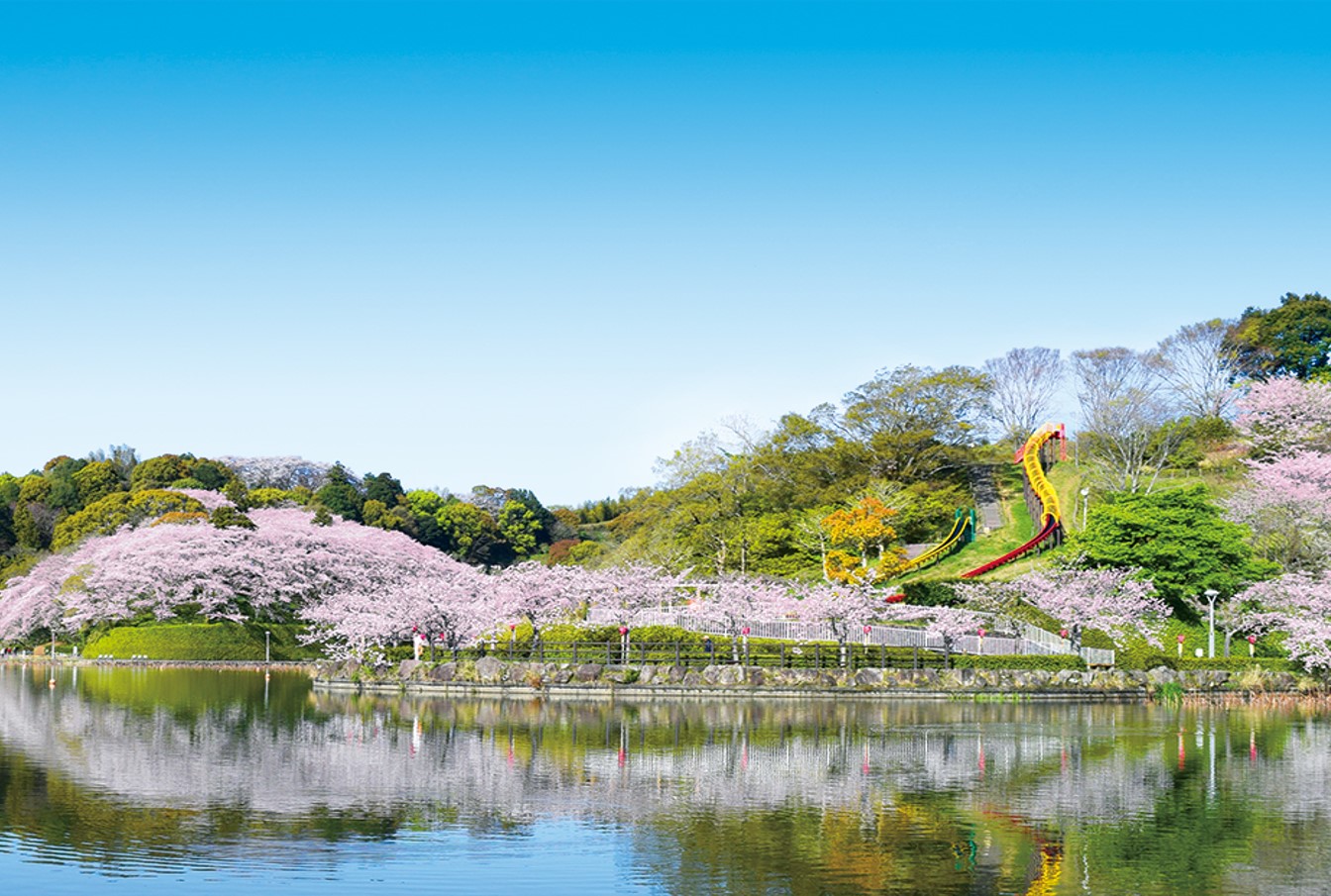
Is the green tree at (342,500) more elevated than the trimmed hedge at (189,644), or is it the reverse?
the green tree at (342,500)

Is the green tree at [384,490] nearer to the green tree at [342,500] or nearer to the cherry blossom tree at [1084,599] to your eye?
the green tree at [342,500]

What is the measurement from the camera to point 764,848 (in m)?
16.5

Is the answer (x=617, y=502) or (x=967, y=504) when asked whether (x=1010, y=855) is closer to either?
(x=967, y=504)

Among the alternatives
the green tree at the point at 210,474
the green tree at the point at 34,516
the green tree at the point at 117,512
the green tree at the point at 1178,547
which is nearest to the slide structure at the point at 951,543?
the green tree at the point at 1178,547

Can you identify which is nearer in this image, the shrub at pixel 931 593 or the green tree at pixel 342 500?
the shrub at pixel 931 593

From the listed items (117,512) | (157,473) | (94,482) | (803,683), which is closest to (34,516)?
(94,482)

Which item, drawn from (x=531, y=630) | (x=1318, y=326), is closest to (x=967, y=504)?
(x=1318, y=326)

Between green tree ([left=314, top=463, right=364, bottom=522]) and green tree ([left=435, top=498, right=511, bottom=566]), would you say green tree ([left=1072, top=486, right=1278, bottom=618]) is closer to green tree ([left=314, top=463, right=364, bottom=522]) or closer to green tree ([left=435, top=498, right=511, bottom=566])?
green tree ([left=314, top=463, right=364, bottom=522])

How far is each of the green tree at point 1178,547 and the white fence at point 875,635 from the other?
303 inches

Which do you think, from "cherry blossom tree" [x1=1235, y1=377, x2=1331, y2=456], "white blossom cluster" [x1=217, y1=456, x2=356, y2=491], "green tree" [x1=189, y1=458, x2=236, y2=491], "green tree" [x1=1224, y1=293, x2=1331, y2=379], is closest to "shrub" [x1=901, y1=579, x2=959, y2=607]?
"cherry blossom tree" [x1=1235, y1=377, x2=1331, y2=456]

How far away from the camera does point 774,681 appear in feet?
140

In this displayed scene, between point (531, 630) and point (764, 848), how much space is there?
32.5 meters

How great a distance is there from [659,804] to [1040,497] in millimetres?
60852

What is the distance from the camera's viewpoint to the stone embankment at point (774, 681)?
42719 mm
